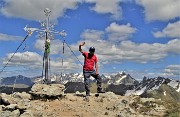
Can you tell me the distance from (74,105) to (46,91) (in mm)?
2847

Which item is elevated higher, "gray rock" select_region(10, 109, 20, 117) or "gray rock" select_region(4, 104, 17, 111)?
"gray rock" select_region(4, 104, 17, 111)

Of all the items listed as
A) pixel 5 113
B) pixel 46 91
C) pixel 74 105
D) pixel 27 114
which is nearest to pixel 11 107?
pixel 5 113

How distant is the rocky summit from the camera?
22609 millimetres

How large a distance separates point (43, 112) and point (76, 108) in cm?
222

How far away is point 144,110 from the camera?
82.3 feet

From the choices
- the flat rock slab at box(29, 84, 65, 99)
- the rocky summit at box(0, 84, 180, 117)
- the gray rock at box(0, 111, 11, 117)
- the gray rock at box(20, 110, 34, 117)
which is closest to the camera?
the gray rock at box(20, 110, 34, 117)

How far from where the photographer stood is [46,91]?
86.3ft

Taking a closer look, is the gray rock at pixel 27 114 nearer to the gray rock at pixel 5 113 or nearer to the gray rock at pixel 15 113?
the gray rock at pixel 15 113

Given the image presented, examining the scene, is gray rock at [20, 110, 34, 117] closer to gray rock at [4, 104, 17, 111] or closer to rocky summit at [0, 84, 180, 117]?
rocky summit at [0, 84, 180, 117]

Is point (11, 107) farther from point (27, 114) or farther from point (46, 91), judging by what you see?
point (46, 91)

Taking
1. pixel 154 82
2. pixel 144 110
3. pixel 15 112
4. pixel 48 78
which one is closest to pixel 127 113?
pixel 144 110

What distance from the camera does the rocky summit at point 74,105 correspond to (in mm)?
22609

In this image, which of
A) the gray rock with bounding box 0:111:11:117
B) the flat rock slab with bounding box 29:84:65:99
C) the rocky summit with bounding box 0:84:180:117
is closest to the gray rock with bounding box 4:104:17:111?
the rocky summit with bounding box 0:84:180:117

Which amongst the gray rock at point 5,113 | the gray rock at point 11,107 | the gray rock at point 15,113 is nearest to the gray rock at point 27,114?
the gray rock at point 15,113
